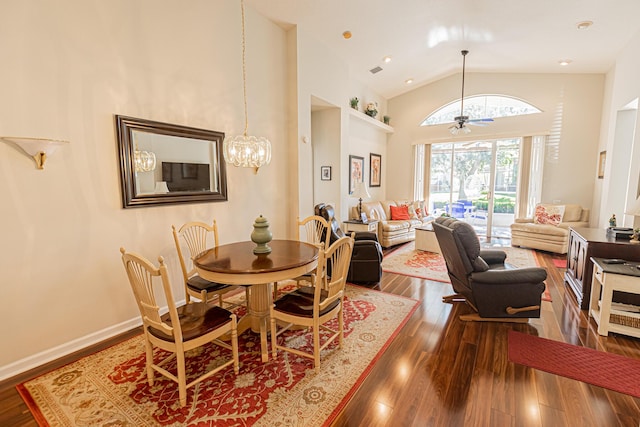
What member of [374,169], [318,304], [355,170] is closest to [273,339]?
[318,304]

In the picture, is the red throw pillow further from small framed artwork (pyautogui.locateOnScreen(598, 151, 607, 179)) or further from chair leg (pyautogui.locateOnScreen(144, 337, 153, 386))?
chair leg (pyautogui.locateOnScreen(144, 337, 153, 386))

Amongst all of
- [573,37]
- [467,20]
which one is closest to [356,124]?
[467,20]

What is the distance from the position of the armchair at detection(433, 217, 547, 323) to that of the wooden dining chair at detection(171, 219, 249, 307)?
7.05ft

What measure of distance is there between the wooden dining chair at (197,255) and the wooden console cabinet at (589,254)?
3.67 metres

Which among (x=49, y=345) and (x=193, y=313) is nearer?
(x=193, y=313)

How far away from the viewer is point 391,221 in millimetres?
6660

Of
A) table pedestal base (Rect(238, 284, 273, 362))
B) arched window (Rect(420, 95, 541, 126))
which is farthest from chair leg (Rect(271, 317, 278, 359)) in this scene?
arched window (Rect(420, 95, 541, 126))

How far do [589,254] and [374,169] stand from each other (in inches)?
199

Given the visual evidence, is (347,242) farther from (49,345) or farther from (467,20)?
(467,20)

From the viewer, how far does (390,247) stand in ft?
20.4

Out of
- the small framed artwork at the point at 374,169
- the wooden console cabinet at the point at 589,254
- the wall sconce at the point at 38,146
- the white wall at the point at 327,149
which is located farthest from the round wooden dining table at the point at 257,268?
the small framed artwork at the point at 374,169

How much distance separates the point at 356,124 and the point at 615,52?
4575mm

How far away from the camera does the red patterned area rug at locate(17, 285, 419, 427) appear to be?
183 cm

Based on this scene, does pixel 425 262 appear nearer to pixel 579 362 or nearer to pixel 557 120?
pixel 579 362
